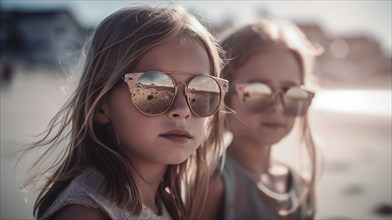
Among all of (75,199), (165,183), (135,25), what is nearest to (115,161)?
(75,199)

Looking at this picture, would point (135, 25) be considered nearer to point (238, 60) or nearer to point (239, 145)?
point (238, 60)

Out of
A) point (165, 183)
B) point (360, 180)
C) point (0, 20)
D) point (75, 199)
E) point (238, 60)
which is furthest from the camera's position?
point (0, 20)

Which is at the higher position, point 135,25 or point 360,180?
point 135,25

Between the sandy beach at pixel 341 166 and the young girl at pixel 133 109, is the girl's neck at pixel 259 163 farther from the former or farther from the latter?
the young girl at pixel 133 109

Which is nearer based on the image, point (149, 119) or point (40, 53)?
point (149, 119)

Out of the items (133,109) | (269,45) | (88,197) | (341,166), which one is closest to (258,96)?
(269,45)

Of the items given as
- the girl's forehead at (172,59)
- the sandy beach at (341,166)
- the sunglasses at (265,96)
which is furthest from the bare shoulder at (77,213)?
the sunglasses at (265,96)

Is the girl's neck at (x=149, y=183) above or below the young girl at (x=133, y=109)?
below

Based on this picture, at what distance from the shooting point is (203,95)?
196 cm

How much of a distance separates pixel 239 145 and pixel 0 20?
64136 mm

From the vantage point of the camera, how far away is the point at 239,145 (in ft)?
9.58

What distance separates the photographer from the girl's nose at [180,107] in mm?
1869

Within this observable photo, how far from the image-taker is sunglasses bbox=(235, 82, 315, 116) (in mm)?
2680

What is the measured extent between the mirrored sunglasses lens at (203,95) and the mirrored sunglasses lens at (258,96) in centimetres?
66
